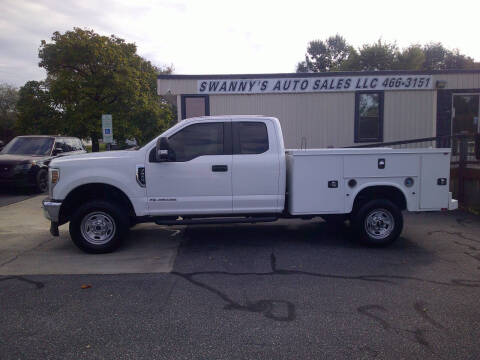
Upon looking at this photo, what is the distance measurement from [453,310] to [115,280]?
13.0 ft

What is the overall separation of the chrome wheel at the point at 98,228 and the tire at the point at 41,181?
24.4ft

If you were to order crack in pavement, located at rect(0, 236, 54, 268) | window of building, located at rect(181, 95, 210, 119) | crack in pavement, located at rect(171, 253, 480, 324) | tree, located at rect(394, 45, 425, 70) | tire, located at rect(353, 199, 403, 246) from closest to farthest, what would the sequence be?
crack in pavement, located at rect(171, 253, 480, 324), crack in pavement, located at rect(0, 236, 54, 268), tire, located at rect(353, 199, 403, 246), window of building, located at rect(181, 95, 210, 119), tree, located at rect(394, 45, 425, 70)

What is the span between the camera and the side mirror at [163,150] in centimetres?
623

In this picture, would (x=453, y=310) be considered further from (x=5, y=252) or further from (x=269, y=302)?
(x=5, y=252)

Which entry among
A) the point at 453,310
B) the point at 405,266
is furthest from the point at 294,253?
the point at 453,310

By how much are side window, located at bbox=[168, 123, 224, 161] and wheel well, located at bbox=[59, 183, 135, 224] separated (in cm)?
113

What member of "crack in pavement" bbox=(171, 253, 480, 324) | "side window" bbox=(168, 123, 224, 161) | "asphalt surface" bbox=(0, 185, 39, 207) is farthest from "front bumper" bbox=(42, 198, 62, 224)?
"asphalt surface" bbox=(0, 185, 39, 207)

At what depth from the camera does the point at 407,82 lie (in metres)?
14.3

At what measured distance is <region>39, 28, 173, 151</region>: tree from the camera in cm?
2652

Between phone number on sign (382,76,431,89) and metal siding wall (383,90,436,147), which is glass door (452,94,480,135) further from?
phone number on sign (382,76,431,89)

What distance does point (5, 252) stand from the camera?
6.70 meters

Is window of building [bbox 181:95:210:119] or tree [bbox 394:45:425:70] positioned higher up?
tree [bbox 394:45:425:70]

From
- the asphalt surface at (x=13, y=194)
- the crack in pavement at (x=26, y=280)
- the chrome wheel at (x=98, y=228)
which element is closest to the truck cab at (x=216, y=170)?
the chrome wheel at (x=98, y=228)

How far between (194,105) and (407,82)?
7414 mm
